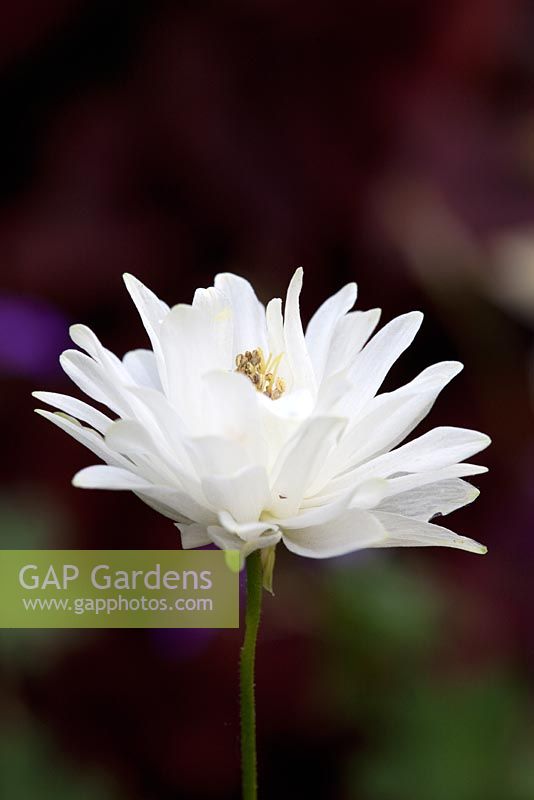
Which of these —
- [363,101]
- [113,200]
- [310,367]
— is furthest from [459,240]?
[310,367]

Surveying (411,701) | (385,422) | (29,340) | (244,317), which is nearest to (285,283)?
(29,340)

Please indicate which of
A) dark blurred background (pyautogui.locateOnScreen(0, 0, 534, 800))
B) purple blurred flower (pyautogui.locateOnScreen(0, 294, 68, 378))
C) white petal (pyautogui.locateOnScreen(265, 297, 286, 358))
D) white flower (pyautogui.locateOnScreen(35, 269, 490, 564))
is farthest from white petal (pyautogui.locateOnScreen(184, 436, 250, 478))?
purple blurred flower (pyautogui.locateOnScreen(0, 294, 68, 378))

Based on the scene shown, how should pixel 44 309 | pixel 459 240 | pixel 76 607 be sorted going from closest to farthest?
pixel 76 607 < pixel 44 309 < pixel 459 240

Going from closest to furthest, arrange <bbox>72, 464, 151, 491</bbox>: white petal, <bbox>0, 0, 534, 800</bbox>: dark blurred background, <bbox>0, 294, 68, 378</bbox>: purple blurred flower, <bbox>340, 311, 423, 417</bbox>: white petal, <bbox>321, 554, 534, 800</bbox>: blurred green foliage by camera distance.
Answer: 1. <bbox>72, 464, 151, 491</bbox>: white petal
2. <bbox>340, 311, 423, 417</bbox>: white petal
3. <bbox>321, 554, 534, 800</bbox>: blurred green foliage
4. <bbox>0, 0, 534, 800</bbox>: dark blurred background
5. <bbox>0, 294, 68, 378</bbox>: purple blurred flower

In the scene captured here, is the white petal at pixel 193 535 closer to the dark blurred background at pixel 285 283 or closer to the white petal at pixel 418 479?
the white petal at pixel 418 479

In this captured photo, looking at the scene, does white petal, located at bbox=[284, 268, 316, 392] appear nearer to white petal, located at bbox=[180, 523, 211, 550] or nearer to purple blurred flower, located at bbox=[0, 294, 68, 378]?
white petal, located at bbox=[180, 523, 211, 550]

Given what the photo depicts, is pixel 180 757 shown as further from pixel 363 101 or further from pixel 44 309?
pixel 363 101

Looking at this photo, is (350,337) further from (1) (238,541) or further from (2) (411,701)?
(2) (411,701)
